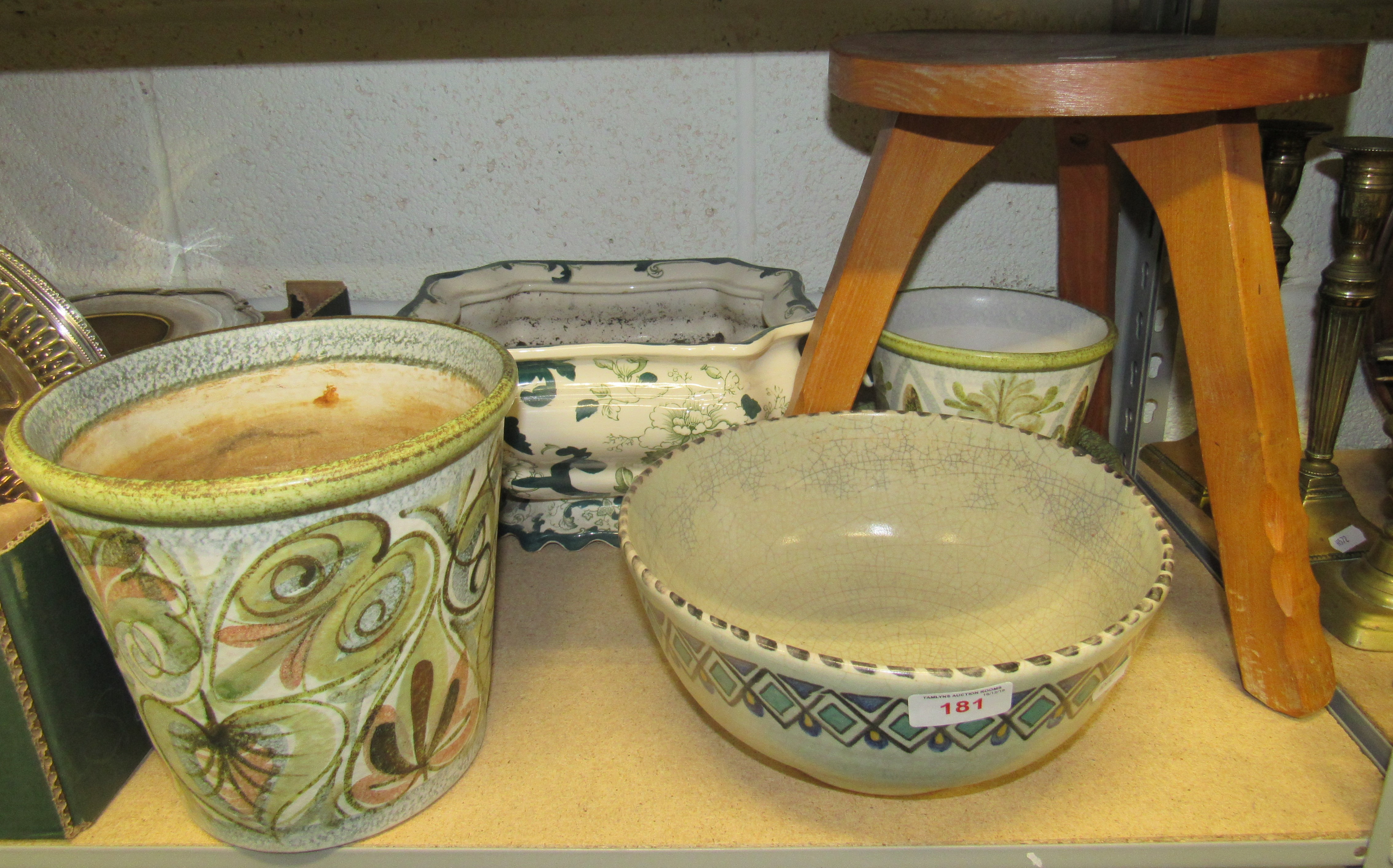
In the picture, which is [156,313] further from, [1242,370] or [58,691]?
[1242,370]

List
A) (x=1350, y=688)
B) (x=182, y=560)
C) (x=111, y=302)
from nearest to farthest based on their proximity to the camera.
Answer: (x=182, y=560)
(x=1350, y=688)
(x=111, y=302)

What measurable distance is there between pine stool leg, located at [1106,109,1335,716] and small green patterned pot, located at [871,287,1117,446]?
0.30 feet

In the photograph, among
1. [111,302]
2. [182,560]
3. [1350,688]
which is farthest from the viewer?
[111,302]

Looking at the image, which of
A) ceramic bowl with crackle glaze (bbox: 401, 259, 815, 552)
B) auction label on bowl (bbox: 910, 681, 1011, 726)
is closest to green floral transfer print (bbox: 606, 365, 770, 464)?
ceramic bowl with crackle glaze (bbox: 401, 259, 815, 552)

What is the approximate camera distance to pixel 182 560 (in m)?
0.32

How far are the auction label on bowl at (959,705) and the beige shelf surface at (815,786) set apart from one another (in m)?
0.03

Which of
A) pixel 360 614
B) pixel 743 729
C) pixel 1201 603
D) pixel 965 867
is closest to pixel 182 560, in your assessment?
pixel 360 614

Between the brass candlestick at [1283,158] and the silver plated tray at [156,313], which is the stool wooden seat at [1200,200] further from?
the silver plated tray at [156,313]

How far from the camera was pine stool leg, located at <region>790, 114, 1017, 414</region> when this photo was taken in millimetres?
483

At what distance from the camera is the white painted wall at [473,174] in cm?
67

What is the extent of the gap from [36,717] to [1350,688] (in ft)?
2.11

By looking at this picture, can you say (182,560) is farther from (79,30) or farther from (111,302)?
(79,30)

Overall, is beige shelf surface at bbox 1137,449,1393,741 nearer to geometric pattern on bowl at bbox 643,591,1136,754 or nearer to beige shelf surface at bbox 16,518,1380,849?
beige shelf surface at bbox 16,518,1380,849

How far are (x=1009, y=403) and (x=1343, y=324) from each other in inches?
9.2
